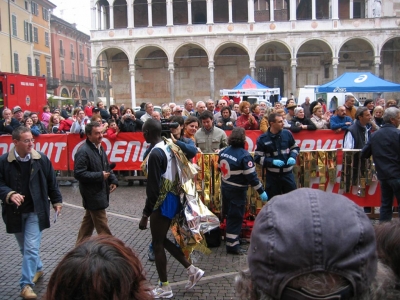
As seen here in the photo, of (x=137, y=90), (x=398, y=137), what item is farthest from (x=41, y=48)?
(x=398, y=137)

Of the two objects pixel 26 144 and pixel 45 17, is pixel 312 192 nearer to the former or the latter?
pixel 26 144

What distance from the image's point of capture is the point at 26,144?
4754mm

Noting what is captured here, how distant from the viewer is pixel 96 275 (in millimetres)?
1633

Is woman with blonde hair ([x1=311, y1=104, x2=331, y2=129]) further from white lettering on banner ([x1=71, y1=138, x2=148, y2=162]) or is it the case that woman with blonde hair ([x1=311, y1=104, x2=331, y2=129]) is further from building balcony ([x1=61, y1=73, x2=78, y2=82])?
building balcony ([x1=61, y1=73, x2=78, y2=82])

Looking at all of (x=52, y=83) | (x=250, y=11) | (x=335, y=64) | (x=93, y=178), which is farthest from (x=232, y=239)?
(x=52, y=83)

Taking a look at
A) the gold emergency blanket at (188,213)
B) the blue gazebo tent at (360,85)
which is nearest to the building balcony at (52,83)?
the blue gazebo tent at (360,85)

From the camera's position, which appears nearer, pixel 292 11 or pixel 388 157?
pixel 388 157

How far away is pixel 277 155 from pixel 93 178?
2.57 m

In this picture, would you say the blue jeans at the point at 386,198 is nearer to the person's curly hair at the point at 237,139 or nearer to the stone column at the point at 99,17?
the person's curly hair at the point at 237,139

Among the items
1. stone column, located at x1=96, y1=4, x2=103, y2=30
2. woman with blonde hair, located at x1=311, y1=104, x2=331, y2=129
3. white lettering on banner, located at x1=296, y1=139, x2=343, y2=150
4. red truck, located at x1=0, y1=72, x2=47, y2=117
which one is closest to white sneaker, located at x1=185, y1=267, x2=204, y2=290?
white lettering on banner, located at x1=296, y1=139, x2=343, y2=150

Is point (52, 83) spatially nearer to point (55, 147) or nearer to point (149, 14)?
point (149, 14)

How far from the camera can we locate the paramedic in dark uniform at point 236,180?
18.7 ft

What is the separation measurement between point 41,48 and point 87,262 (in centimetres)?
5121

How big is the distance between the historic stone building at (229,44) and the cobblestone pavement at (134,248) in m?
30.7
